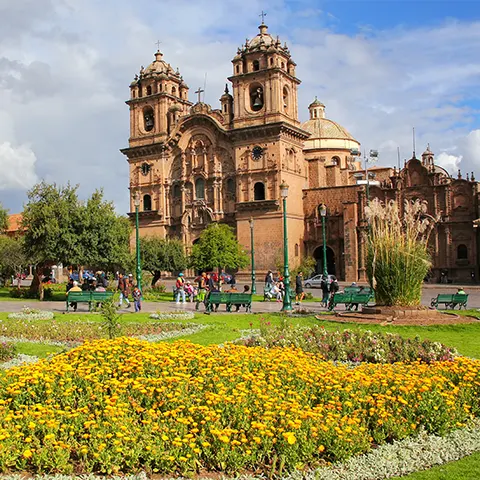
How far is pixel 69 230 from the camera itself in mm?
29984

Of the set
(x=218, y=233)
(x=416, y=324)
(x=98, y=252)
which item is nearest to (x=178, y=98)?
(x=218, y=233)

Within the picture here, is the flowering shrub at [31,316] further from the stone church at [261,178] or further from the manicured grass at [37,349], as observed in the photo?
the stone church at [261,178]

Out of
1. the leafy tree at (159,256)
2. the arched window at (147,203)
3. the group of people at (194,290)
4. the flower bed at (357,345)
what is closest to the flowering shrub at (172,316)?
the group of people at (194,290)

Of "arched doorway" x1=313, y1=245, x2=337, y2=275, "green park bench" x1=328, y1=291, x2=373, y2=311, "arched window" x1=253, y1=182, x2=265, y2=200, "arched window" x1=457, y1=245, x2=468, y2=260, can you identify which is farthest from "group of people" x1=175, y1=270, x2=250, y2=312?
"arched window" x1=457, y1=245, x2=468, y2=260

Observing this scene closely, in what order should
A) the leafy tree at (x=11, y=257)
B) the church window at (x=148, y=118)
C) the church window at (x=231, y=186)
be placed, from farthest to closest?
the church window at (x=148, y=118) < the church window at (x=231, y=186) < the leafy tree at (x=11, y=257)

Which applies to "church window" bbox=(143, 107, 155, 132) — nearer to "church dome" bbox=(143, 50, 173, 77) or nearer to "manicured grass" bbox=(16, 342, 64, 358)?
"church dome" bbox=(143, 50, 173, 77)

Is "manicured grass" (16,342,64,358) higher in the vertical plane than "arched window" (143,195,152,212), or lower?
lower

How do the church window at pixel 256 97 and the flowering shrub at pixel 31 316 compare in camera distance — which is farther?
the church window at pixel 256 97

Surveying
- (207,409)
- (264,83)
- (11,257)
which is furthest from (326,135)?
(207,409)

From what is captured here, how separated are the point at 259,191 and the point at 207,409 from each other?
43647 mm

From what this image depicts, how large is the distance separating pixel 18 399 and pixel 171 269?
33.6 meters

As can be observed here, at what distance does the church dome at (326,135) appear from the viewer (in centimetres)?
6159

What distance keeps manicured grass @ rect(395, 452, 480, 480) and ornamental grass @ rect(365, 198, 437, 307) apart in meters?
10.9

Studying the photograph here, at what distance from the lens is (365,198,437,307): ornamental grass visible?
16.8m
